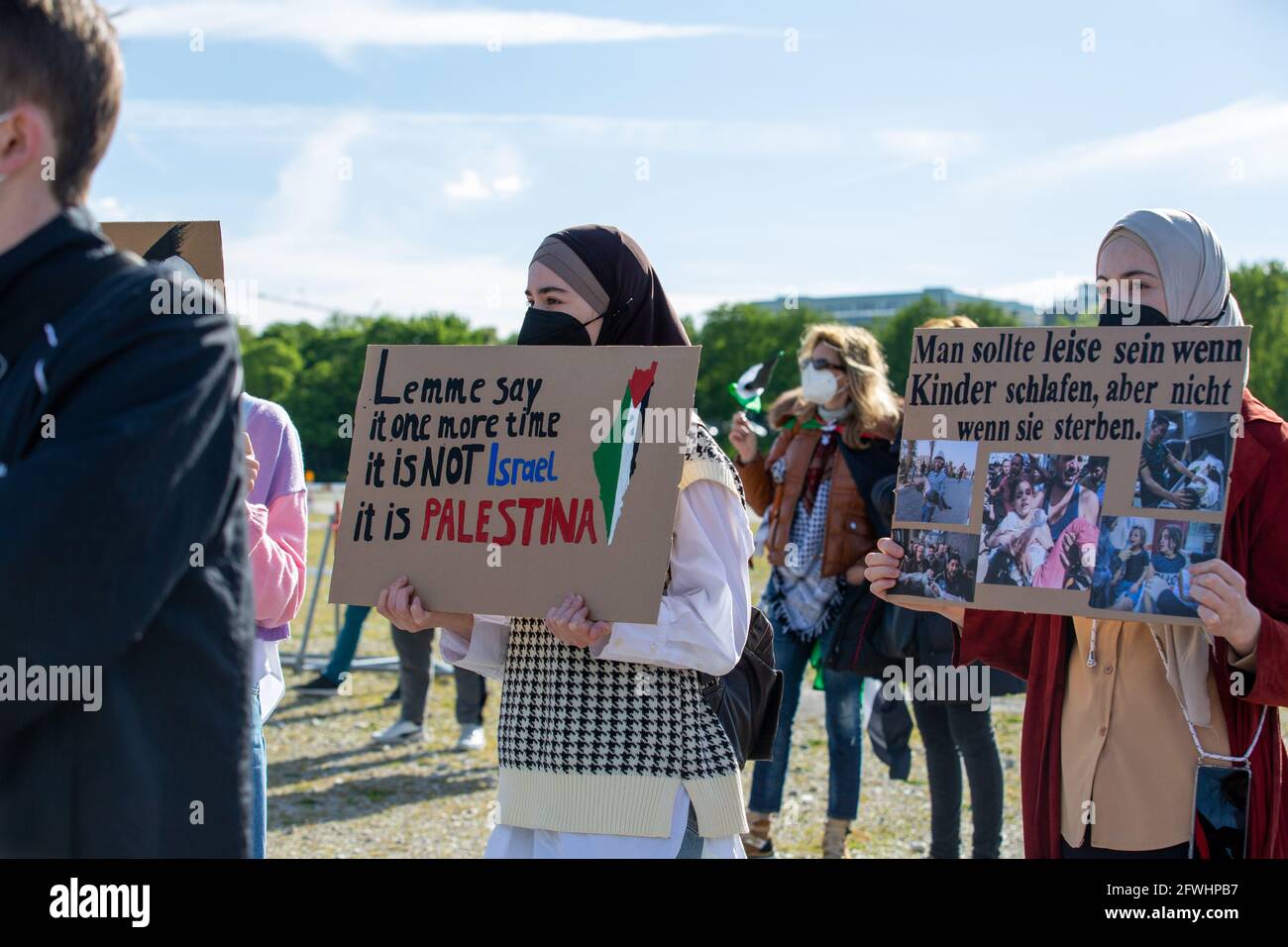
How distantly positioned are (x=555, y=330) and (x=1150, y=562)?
155cm

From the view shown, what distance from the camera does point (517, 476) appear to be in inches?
118

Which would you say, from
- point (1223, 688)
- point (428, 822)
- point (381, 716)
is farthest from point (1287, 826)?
point (381, 716)

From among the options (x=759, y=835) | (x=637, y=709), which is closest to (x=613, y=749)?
(x=637, y=709)

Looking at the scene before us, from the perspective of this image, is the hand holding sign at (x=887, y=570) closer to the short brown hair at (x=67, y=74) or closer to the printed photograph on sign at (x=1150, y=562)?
the printed photograph on sign at (x=1150, y=562)

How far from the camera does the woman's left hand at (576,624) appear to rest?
112 inches

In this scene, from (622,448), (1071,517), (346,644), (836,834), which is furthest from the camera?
(346,644)

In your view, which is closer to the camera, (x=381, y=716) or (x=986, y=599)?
(x=986, y=599)

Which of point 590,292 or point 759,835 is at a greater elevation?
point 590,292

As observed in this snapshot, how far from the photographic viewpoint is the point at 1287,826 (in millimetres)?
2842

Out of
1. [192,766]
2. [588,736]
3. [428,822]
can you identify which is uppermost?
[192,766]

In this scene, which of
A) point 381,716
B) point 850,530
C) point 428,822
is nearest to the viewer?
point 850,530

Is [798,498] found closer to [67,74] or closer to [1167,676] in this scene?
[1167,676]

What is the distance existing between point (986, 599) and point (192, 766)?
189 cm
